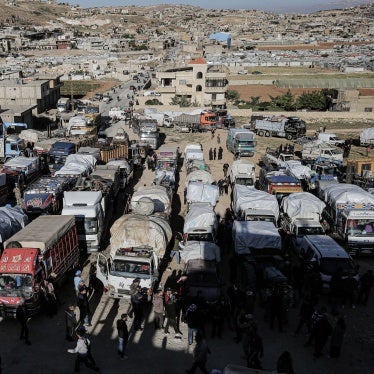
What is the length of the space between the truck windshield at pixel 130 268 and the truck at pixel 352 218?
29.7 ft

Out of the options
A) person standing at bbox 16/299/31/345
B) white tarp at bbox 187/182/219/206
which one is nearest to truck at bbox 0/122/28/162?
white tarp at bbox 187/182/219/206

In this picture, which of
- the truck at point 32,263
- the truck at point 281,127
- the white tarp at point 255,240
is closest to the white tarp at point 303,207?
the white tarp at point 255,240

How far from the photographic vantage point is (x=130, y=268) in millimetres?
14820

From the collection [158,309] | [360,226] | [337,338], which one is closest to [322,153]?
[360,226]

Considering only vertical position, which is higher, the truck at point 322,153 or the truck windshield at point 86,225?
the truck windshield at point 86,225

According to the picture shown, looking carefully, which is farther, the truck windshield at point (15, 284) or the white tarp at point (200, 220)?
the white tarp at point (200, 220)

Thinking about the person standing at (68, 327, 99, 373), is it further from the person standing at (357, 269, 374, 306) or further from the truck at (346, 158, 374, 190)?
the truck at (346, 158, 374, 190)

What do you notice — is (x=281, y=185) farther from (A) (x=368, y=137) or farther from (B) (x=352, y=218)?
(A) (x=368, y=137)

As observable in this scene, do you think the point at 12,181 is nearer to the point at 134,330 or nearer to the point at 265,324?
the point at 134,330

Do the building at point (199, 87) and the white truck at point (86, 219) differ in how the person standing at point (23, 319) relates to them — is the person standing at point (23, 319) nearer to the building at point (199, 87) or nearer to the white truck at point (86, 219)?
the white truck at point (86, 219)

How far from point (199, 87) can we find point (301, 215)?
43.4 m

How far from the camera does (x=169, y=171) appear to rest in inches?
1086

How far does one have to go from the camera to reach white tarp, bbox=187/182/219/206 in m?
22.3

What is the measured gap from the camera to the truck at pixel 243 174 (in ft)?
85.0
